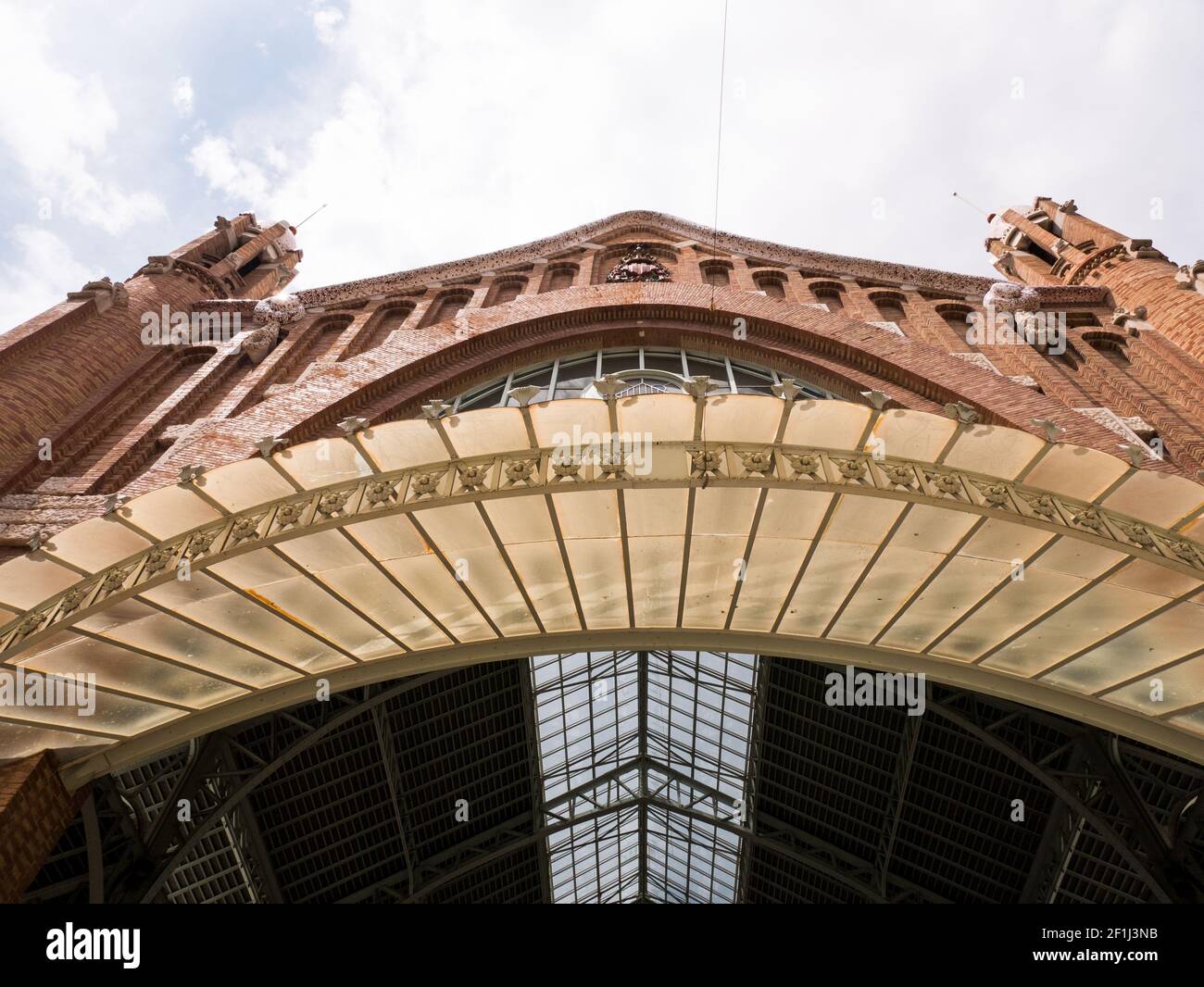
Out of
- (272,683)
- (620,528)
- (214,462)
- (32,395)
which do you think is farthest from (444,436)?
(32,395)

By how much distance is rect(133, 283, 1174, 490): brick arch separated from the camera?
11.6 meters

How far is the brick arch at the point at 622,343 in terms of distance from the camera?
37.9 ft

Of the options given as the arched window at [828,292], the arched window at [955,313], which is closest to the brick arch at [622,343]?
the arched window at [828,292]

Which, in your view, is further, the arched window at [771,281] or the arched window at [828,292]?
the arched window at [771,281]

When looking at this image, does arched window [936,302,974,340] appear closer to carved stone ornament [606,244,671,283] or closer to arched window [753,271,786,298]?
arched window [753,271,786,298]

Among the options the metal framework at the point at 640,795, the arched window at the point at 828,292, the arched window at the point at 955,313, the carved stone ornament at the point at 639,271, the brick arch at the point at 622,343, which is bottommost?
the metal framework at the point at 640,795

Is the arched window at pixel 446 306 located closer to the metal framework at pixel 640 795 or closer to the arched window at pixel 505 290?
the arched window at pixel 505 290

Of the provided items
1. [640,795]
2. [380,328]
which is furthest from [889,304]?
[640,795]

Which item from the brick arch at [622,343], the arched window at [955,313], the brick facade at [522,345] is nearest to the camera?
the brick facade at [522,345]

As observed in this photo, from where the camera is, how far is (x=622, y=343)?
50.6 feet

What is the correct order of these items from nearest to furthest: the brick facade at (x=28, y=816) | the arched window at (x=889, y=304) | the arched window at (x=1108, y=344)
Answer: the brick facade at (x=28, y=816) < the arched window at (x=1108, y=344) < the arched window at (x=889, y=304)

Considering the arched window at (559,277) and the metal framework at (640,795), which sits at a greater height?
the arched window at (559,277)

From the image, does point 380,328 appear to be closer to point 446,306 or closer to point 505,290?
point 446,306

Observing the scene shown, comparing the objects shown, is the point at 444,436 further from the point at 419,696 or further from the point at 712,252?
the point at 712,252
